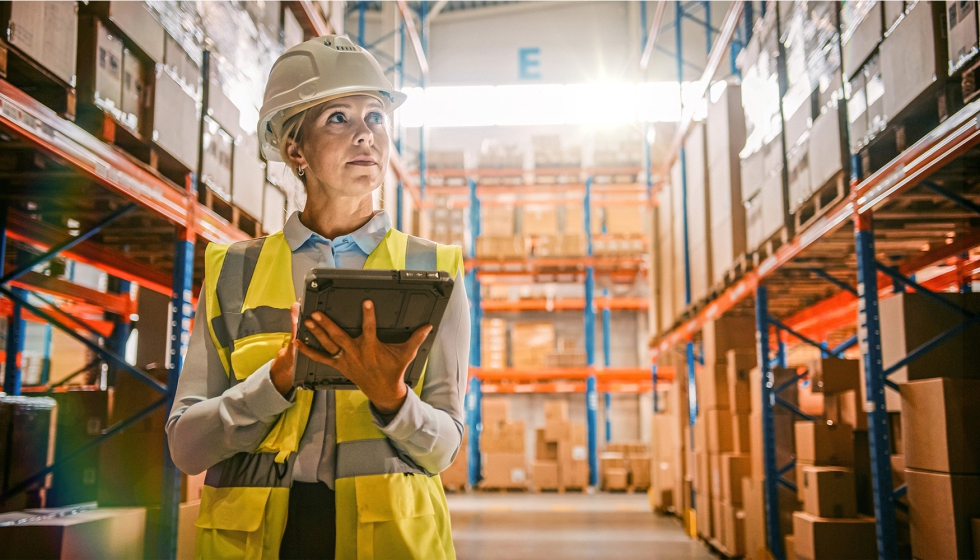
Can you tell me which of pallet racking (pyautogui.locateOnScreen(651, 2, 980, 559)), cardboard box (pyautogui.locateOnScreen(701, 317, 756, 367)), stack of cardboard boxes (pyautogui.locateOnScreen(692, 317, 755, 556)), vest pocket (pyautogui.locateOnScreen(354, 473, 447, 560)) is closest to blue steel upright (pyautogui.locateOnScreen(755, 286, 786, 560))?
pallet racking (pyautogui.locateOnScreen(651, 2, 980, 559))

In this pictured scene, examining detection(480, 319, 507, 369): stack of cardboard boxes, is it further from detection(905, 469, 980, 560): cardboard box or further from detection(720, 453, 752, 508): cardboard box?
detection(905, 469, 980, 560): cardboard box

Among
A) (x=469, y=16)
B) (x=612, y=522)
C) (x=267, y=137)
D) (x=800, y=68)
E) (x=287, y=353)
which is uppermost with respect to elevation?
(x=469, y=16)

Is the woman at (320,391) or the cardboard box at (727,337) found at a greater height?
the cardboard box at (727,337)

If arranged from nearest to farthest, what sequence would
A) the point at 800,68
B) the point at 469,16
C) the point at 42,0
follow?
1. the point at 42,0
2. the point at 800,68
3. the point at 469,16

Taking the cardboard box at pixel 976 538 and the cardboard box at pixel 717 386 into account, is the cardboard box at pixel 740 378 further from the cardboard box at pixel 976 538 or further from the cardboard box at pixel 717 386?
the cardboard box at pixel 976 538

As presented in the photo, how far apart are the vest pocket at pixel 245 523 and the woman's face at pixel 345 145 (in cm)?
49

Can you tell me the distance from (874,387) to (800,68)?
7.70 feet

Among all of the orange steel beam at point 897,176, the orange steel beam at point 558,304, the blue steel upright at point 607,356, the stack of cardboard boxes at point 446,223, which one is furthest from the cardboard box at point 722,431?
the blue steel upright at point 607,356

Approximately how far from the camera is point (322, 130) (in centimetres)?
125

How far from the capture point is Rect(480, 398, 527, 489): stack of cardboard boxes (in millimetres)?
A: 13633

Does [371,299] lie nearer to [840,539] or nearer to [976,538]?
[976,538]

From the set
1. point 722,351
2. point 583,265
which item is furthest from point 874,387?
point 583,265

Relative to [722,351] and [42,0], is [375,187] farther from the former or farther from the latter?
[722,351]

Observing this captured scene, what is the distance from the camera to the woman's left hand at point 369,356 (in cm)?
99
